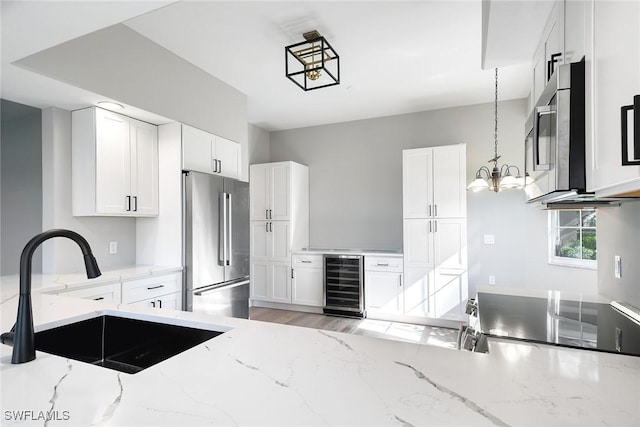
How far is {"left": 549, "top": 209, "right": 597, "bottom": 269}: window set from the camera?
12.3 ft

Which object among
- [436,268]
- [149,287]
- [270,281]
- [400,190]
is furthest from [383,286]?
[149,287]

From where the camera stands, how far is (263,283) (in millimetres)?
5156

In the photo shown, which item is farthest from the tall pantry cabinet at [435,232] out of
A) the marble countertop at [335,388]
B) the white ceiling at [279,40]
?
the marble countertop at [335,388]

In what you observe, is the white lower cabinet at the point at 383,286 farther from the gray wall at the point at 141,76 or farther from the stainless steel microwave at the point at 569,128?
the stainless steel microwave at the point at 569,128

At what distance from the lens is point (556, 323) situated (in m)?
1.49

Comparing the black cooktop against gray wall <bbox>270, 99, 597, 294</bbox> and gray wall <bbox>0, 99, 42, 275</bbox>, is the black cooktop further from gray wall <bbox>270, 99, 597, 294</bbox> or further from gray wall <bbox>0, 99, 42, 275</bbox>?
gray wall <bbox>0, 99, 42, 275</bbox>

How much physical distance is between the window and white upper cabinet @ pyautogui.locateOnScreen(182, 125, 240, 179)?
12.4ft

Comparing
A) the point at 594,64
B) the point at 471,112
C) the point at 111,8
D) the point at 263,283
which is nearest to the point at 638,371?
the point at 594,64

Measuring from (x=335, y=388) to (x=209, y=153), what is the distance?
3.16m

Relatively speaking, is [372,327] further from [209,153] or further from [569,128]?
[569,128]

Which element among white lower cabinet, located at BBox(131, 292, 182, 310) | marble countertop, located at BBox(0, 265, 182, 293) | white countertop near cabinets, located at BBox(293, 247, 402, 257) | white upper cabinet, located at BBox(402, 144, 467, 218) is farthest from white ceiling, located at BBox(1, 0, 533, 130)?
white countertop near cabinets, located at BBox(293, 247, 402, 257)

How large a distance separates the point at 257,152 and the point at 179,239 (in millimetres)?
2731

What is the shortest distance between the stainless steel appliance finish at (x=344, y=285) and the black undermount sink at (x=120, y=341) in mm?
3348

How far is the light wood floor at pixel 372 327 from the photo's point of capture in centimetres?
386
